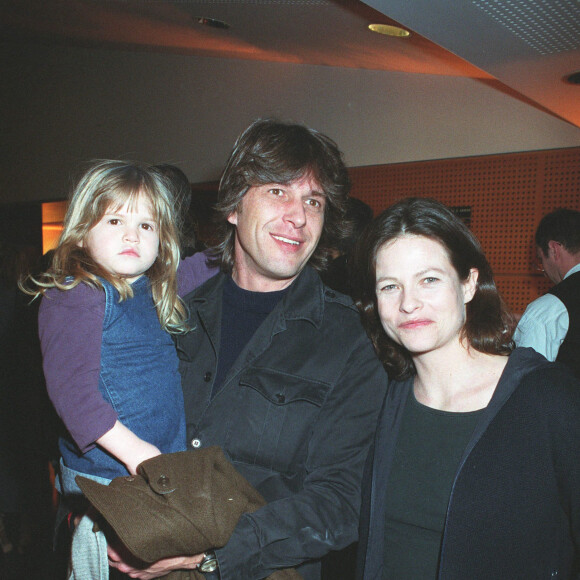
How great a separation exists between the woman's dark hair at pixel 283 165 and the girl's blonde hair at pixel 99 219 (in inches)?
10.1

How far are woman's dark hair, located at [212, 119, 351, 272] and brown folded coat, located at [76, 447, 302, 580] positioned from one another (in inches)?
36.9

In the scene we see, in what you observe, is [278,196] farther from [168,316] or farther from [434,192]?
[434,192]

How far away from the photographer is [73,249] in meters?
1.77

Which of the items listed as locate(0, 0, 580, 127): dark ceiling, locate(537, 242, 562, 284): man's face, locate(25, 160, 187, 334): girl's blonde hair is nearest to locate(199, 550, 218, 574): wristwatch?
locate(25, 160, 187, 334): girl's blonde hair

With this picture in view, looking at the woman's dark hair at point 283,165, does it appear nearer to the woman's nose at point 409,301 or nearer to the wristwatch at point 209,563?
the woman's nose at point 409,301

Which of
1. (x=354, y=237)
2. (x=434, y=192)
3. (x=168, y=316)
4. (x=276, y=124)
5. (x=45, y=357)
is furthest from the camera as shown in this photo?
(x=434, y=192)

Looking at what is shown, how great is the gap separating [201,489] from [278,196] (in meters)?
1.03

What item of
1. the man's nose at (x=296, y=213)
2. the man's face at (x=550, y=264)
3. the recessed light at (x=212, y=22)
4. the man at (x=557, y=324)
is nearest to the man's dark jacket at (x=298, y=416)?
the man's nose at (x=296, y=213)

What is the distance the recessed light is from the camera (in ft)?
16.1

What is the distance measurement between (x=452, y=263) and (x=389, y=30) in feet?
9.60

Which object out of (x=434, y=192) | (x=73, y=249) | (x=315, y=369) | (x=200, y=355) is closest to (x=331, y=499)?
(x=315, y=369)

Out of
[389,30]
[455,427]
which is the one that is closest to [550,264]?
[389,30]

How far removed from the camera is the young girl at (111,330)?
1541 millimetres

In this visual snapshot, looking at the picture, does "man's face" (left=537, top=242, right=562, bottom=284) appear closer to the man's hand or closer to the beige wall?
the beige wall
